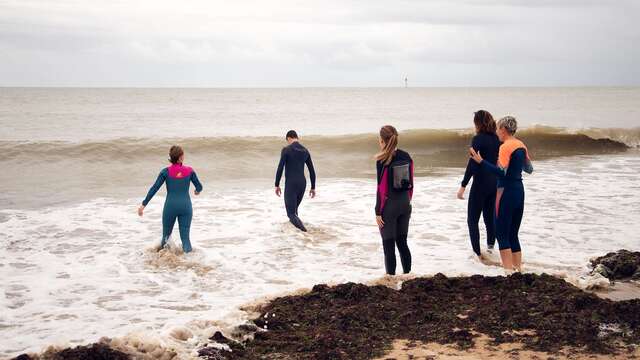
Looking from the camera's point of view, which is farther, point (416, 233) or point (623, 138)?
point (623, 138)

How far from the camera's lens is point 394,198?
7309mm

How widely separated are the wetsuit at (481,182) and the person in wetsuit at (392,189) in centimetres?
141

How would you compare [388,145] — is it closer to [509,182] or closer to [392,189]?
[392,189]

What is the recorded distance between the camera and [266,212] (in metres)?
13.6

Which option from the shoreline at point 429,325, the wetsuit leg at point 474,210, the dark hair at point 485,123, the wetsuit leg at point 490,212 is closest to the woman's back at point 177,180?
the shoreline at point 429,325

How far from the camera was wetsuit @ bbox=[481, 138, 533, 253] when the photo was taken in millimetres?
7398

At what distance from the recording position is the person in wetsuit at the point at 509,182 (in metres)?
7.39

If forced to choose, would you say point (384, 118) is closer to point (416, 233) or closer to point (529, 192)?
point (529, 192)

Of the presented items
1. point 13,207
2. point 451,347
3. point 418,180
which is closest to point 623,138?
point 418,180

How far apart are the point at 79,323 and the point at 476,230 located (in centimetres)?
550

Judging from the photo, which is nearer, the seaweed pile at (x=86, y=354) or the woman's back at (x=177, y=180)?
the seaweed pile at (x=86, y=354)

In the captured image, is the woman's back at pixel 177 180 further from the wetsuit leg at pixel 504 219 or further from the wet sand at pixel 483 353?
the wet sand at pixel 483 353

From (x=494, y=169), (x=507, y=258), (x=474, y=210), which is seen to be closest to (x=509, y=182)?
(x=494, y=169)

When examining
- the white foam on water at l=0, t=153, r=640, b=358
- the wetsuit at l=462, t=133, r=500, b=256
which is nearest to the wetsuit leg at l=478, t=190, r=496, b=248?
the wetsuit at l=462, t=133, r=500, b=256
